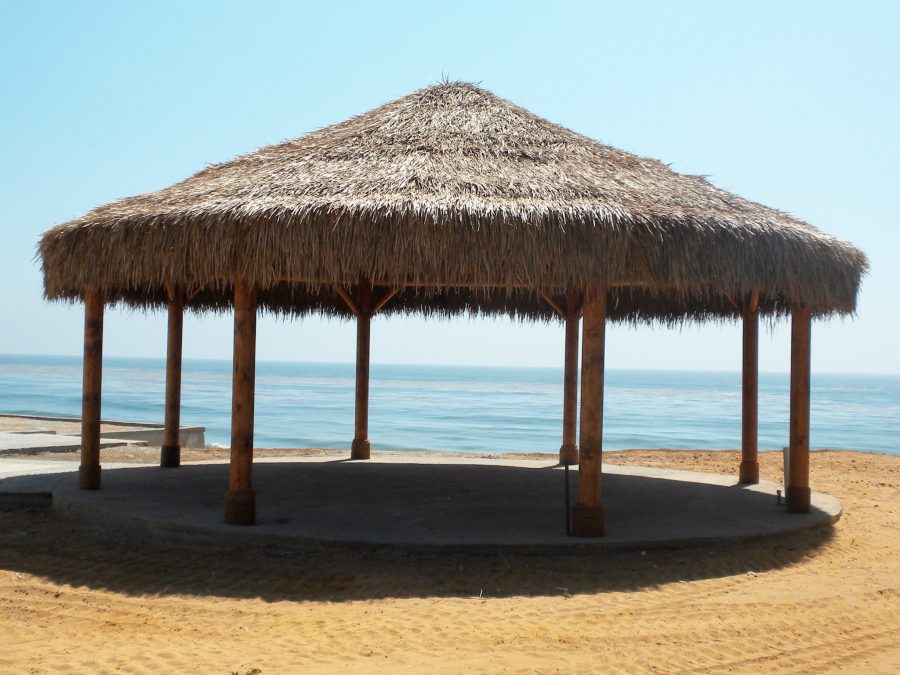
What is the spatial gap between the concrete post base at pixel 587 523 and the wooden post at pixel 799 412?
2308mm

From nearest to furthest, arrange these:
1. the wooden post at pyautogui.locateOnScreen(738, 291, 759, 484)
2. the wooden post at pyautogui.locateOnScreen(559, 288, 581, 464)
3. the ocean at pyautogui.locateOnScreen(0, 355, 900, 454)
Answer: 1. the wooden post at pyautogui.locateOnScreen(738, 291, 759, 484)
2. the wooden post at pyautogui.locateOnScreen(559, 288, 581, 464)
3. the ocean at pyautogui.locateOnScreen(0, 355, 900, 454)

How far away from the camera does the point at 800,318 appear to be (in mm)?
7930

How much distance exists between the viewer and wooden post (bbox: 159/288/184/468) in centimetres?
1034

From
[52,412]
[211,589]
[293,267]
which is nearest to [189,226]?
[293,267]

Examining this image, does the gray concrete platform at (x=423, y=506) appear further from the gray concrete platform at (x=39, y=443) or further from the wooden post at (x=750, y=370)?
the gray concrete platform at (x=39, y=443)

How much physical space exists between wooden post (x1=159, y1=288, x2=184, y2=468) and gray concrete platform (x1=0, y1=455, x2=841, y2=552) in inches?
9.8

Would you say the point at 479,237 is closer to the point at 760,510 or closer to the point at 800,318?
the point at 800,318

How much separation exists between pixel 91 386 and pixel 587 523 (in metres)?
4.77

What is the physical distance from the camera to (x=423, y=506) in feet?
25.9

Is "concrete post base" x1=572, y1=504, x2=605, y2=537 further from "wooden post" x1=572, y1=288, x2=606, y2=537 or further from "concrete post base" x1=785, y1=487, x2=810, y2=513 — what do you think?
"concrete post base" x1=785, y1=487, x2=810, y2=513

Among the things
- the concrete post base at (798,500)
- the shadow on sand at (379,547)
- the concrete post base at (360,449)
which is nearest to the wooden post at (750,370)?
the shadow on sand at (379,547)

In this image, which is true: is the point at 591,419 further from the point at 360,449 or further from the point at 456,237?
the point at 360,449

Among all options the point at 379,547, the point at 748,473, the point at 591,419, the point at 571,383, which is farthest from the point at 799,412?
the point at 379,547

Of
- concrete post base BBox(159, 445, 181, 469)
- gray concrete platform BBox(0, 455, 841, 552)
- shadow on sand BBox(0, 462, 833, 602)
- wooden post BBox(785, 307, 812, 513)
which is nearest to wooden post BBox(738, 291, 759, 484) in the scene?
gray concrete platform BBox(0, 455, 841, 552)
